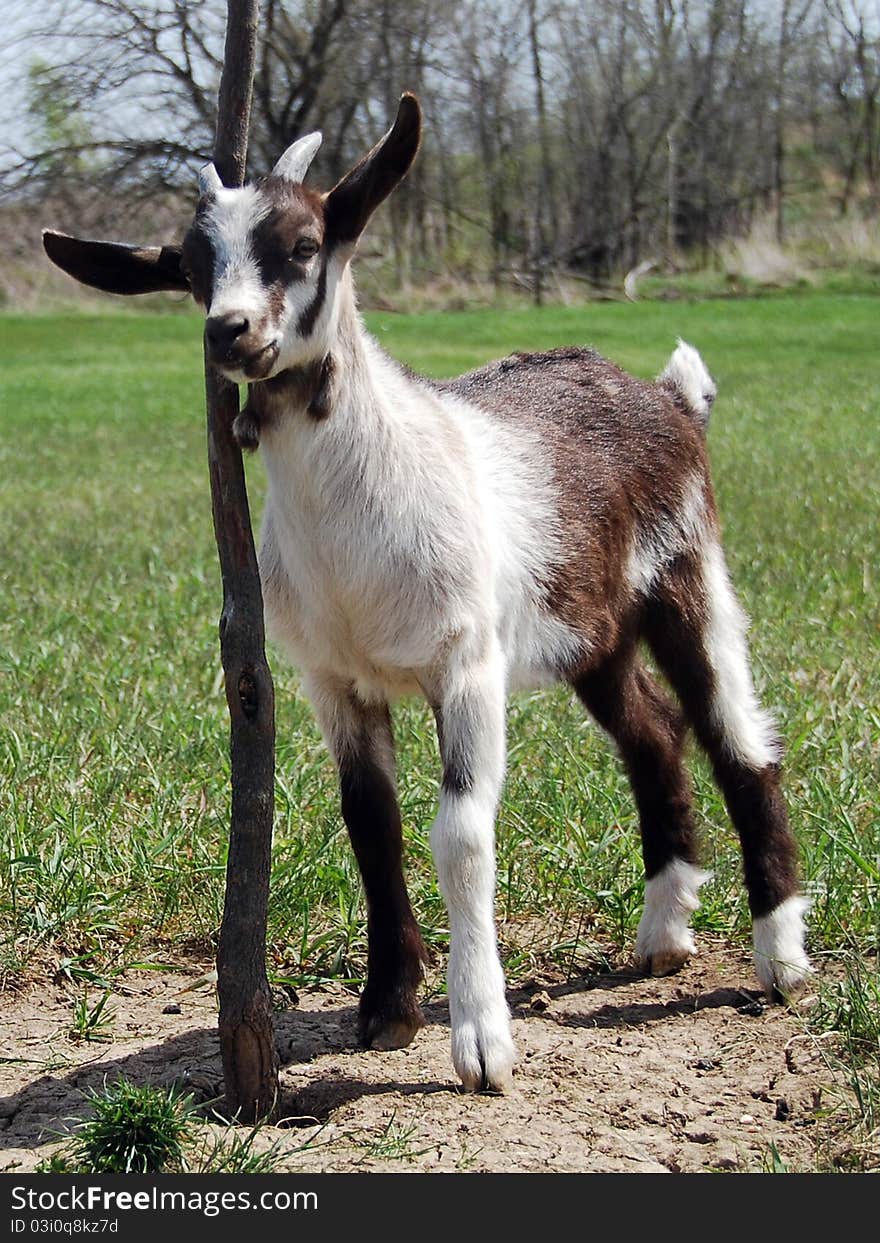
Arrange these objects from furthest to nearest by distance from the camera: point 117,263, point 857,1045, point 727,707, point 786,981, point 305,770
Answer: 1. point 305,770
2. point 727,707
3. point 786,981
4. point 857,1045
5. point 117,263

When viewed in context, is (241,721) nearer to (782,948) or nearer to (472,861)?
(472,861)

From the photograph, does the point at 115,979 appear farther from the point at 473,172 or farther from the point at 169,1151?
the point at 473,172

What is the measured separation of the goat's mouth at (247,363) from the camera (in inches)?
112

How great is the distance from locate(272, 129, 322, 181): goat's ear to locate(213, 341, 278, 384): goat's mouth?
0.38m

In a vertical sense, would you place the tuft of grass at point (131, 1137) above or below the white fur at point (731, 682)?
below

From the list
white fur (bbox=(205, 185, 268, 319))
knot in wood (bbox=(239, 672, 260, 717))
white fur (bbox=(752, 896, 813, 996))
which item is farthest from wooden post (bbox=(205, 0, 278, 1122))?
white fur (bbox=(752, 896, 813, 996))

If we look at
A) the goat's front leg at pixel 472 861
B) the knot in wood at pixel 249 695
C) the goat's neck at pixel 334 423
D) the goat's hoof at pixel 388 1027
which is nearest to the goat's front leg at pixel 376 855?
the goat's hoof at pixel 388 1027

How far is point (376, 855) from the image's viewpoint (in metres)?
3.61

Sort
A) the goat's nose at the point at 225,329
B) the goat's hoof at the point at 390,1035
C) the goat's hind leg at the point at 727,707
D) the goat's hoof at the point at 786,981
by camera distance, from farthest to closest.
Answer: the goat's hind leg at the point at 727,707 → the goat's hoof at the point at 786,981 → the goat's hoof at the point at 390,1035 → the goat's nose at the point at 225,329

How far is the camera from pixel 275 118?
16.2m

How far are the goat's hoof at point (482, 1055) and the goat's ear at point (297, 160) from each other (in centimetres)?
175

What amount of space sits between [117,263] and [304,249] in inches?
17.6

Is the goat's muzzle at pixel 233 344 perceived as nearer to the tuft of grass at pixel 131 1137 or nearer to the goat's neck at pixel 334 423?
the goat's neck at pixel 334 423

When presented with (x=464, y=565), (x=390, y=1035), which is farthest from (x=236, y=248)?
(x=390, y=1035)
